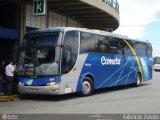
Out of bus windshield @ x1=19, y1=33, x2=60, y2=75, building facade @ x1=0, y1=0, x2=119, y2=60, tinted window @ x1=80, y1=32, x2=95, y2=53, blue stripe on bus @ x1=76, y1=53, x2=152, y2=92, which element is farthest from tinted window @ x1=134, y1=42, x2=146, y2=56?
bus windshield @ x1=19, y1=33, x2=60, y2=75

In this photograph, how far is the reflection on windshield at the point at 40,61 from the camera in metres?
15.4

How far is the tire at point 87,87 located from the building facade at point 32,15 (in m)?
4.20

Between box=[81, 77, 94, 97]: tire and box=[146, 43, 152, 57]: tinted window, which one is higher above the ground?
box=[146, 43, 152, 57]: tinted window

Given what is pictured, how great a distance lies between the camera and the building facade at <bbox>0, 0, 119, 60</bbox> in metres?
20.8

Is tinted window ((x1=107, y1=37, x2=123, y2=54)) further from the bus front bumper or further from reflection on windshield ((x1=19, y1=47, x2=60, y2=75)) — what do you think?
the bus front bumper

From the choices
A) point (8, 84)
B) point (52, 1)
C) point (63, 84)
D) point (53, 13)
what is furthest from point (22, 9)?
point (63, 84)

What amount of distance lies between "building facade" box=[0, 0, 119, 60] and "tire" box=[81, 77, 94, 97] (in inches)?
165

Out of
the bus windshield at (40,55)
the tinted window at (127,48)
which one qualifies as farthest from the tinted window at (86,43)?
the tinted window at (127,48)

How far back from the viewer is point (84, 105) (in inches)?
548

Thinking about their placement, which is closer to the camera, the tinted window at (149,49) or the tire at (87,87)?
the tire at (87,87)

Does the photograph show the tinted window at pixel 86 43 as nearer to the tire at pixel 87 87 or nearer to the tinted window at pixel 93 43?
the tinted window at pixel 93 43

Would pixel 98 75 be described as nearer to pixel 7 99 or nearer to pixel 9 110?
pixel 7 99

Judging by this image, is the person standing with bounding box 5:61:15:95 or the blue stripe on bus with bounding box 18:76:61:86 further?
the person standing with bounding box 5:61:15:95

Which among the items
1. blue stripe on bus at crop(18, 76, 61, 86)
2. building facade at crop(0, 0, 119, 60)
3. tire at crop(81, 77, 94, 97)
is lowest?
tire at crop(81, 77, 94, 97)
